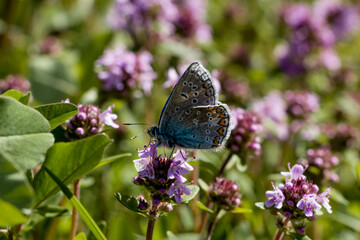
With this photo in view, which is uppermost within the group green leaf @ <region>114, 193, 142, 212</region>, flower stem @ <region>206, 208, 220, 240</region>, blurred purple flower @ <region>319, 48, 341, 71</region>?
blurred purple flower @ <region>319, 48, 341, 71</region>

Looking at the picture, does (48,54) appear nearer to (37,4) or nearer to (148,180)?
(37,4)

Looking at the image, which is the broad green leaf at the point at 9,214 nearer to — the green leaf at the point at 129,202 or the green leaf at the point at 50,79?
the green leaf at the point at 129,202

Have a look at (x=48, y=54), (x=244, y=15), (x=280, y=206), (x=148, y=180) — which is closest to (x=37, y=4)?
(x=48, y=54)

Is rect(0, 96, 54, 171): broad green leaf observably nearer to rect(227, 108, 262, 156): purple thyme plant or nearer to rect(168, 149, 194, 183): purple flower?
rect(168, 149, 194, 183): purple flower

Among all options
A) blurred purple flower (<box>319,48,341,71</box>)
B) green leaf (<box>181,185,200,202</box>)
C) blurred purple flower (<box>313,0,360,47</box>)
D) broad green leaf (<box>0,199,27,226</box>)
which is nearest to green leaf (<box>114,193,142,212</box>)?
green leaf (<box>181,185,200,202</box>)

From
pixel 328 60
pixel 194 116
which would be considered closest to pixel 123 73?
pixel 194 116

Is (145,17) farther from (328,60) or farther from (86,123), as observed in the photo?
(86,123)
